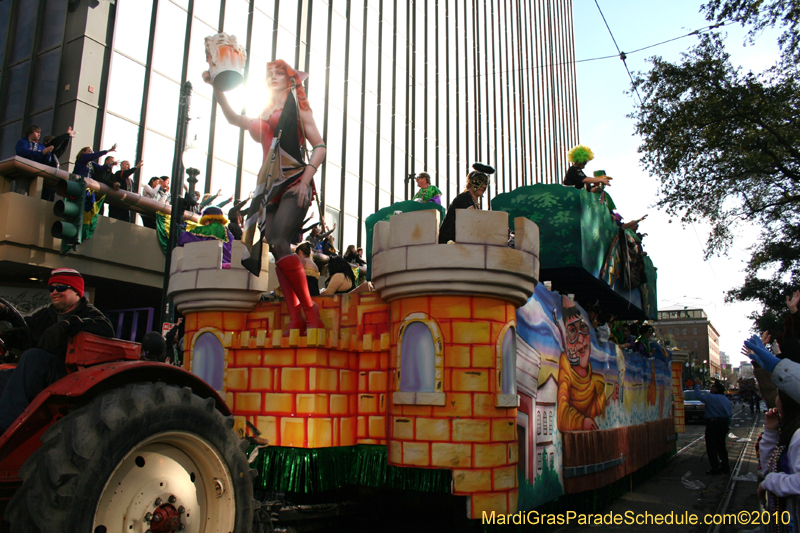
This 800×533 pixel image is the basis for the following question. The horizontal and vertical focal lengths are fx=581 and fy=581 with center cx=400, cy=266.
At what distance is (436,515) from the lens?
5.90 m

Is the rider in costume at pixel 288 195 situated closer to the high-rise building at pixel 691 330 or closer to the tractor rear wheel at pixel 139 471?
the tractor rear wheel at pixel 139 471

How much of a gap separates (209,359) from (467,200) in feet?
10.5

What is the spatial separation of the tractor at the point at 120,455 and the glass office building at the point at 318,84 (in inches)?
153

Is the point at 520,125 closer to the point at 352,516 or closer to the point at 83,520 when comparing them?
the point at 352,516

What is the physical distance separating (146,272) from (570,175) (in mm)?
9112

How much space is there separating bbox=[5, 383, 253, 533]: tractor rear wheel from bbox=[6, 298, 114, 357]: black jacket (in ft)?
1.65

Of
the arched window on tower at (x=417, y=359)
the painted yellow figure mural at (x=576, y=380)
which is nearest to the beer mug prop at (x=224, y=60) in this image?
the arched window on tower at (x=417, y=359)

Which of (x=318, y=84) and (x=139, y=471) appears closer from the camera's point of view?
(x=139, y=471)

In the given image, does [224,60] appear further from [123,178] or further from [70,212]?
[123,178]

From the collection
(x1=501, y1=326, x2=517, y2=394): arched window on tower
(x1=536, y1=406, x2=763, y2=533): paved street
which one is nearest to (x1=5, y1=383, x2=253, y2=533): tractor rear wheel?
(x1=501, y1=326, x2=517, y2=394): arched window on tower

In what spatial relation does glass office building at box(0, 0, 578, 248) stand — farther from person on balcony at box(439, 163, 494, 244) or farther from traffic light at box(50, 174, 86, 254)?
traffic light at box(50, 174, 86, 254)

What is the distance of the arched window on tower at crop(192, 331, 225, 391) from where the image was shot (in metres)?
5.94

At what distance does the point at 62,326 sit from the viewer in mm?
3104

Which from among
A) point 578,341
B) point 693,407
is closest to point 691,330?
point 693,407
